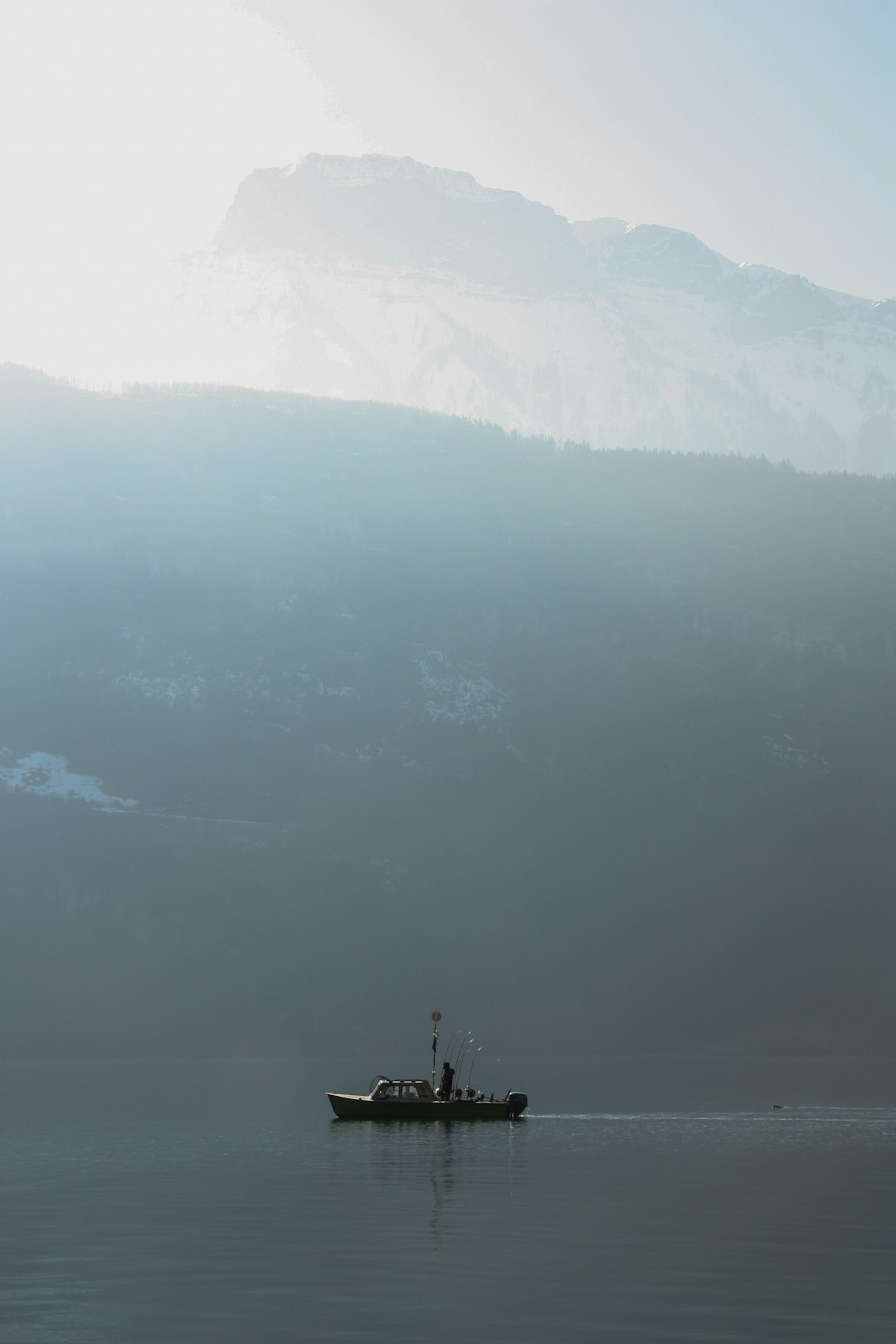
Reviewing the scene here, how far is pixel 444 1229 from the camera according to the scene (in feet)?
157

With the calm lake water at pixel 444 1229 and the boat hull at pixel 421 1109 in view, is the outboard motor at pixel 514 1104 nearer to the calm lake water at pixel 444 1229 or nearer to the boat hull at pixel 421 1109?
the boat hull at pixel 421 1109

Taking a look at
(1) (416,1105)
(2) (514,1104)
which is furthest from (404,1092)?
(2) (514,1104)

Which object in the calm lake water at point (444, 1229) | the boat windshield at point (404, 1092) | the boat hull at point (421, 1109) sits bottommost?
the calm lake water at point (444, 1229)

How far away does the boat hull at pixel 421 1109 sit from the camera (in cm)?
8931

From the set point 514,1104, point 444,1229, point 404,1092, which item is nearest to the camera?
point 444,1229

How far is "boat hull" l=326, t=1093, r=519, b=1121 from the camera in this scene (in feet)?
293

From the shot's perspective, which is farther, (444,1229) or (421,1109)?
(421,1109)

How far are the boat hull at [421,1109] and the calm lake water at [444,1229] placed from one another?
40.4 inches

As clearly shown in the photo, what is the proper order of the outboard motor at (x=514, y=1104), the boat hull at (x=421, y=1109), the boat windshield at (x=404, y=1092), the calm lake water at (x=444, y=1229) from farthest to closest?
the outboard motor at (x=514, y=1104)
the boat windshield at (x=404, y=1092)
the boat hull at (x=421, y=1109)
the calm lake water at (x=444, y=1229)

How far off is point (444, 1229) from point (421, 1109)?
4210 centimetres

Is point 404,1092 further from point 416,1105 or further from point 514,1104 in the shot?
point 514,1104

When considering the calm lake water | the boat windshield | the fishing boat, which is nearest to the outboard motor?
the fishing boat

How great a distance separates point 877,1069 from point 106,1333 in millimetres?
160210

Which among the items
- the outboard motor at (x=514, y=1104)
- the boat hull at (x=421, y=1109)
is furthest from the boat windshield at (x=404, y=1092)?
the outboard motor at (x=514, y=1104)
